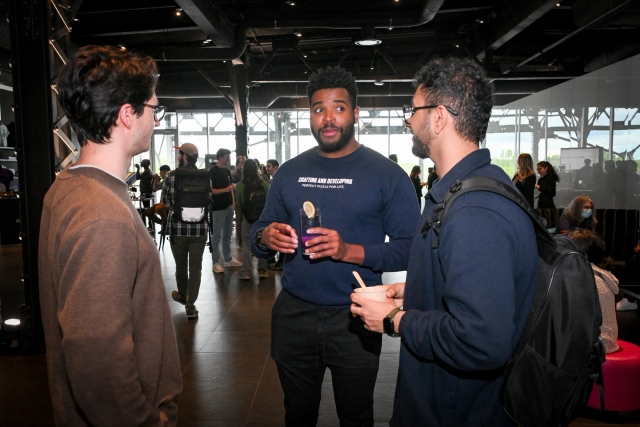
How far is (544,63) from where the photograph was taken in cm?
1091

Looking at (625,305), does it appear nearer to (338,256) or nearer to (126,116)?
(338,256)

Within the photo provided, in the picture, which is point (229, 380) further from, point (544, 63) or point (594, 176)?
point (544, 63)

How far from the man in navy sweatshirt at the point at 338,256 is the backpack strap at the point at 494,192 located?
0.65 meters

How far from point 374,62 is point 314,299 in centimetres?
1099

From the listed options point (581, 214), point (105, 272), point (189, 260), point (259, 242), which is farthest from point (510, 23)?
point (105, 272)

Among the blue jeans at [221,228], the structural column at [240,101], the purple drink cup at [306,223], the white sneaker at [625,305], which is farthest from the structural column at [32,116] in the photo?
the structural column at [240,101]

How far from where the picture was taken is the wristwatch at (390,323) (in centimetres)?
136

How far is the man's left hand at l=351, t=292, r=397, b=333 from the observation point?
1408 millimetres

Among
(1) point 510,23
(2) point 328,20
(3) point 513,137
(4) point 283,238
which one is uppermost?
(2) point 328,20

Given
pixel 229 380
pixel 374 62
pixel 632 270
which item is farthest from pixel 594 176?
pixel 229 380

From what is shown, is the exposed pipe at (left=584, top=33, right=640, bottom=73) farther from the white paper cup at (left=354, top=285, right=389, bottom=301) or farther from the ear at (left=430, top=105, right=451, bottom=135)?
the white paper cup at (left=354, top=285, right=389, bottom=301)

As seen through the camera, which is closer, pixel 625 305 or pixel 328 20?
pixel 625 305

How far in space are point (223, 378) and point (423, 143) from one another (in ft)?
9.34

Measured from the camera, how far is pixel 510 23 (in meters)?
7.59
